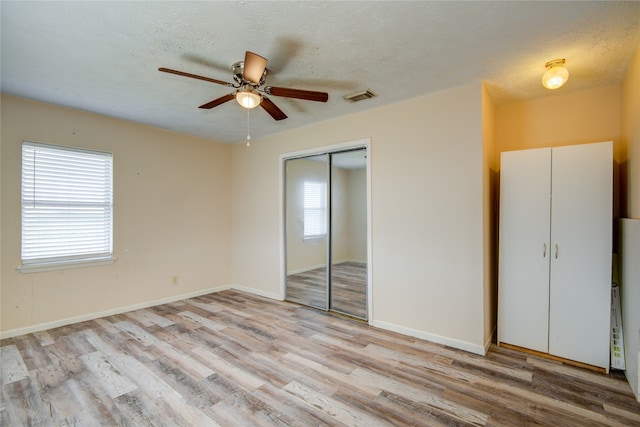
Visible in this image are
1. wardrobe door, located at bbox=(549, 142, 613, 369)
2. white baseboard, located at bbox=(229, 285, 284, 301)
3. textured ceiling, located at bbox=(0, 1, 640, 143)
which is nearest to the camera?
textured ceiling, located at bbox=(0, 1, 640, 143)

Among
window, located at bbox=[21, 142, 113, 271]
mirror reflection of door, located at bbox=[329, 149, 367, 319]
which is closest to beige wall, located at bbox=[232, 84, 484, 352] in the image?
mirror reflection of door, located at bbox=[329, 149, 367, 319]

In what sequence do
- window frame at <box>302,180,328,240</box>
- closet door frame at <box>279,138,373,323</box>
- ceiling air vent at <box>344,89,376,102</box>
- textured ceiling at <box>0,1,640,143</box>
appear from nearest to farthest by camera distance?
textured ceiling at <box>0,1,640,143</box> < ceiling air vent at <box>344,89,376,102</box> < closet door frame at <box>279,138,373,323</box> < window frame at <box>302,180,328,240</box>

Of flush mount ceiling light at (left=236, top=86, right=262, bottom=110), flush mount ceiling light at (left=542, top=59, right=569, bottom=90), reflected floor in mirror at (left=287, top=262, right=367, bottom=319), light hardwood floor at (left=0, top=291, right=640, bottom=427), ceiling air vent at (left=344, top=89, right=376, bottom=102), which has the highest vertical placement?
ceiling air vent at (left=344, top=89, right=376, bottom=102)

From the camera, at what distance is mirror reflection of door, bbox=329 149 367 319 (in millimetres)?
3658

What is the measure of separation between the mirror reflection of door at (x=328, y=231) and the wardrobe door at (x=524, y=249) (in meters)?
1.47

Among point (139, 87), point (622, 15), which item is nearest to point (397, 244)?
point (622, 15)

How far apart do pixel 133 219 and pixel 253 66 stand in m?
3.13

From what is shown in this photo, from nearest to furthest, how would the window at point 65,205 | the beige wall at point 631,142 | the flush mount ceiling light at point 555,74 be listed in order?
1. the beige wall at point 631,142
2. the flush mount ceiling light at point 555,74
3. the window at point 65,205

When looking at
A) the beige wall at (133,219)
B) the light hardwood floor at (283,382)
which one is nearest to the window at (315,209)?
the light hardwood floor at (283,382)

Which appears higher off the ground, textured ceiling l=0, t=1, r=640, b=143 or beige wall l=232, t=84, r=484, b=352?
textured ceiling l=0, t=1, r=640, b=143

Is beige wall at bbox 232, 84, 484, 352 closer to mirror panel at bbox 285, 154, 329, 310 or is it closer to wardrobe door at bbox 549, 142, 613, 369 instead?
mirror panel at bbox 285, 154, 329, 310

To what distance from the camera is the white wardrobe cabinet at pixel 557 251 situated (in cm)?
250

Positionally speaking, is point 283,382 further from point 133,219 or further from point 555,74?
point 555,74

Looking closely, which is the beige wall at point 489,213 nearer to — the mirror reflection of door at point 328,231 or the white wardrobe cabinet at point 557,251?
the white wardrobe cabinet at point 557,251
